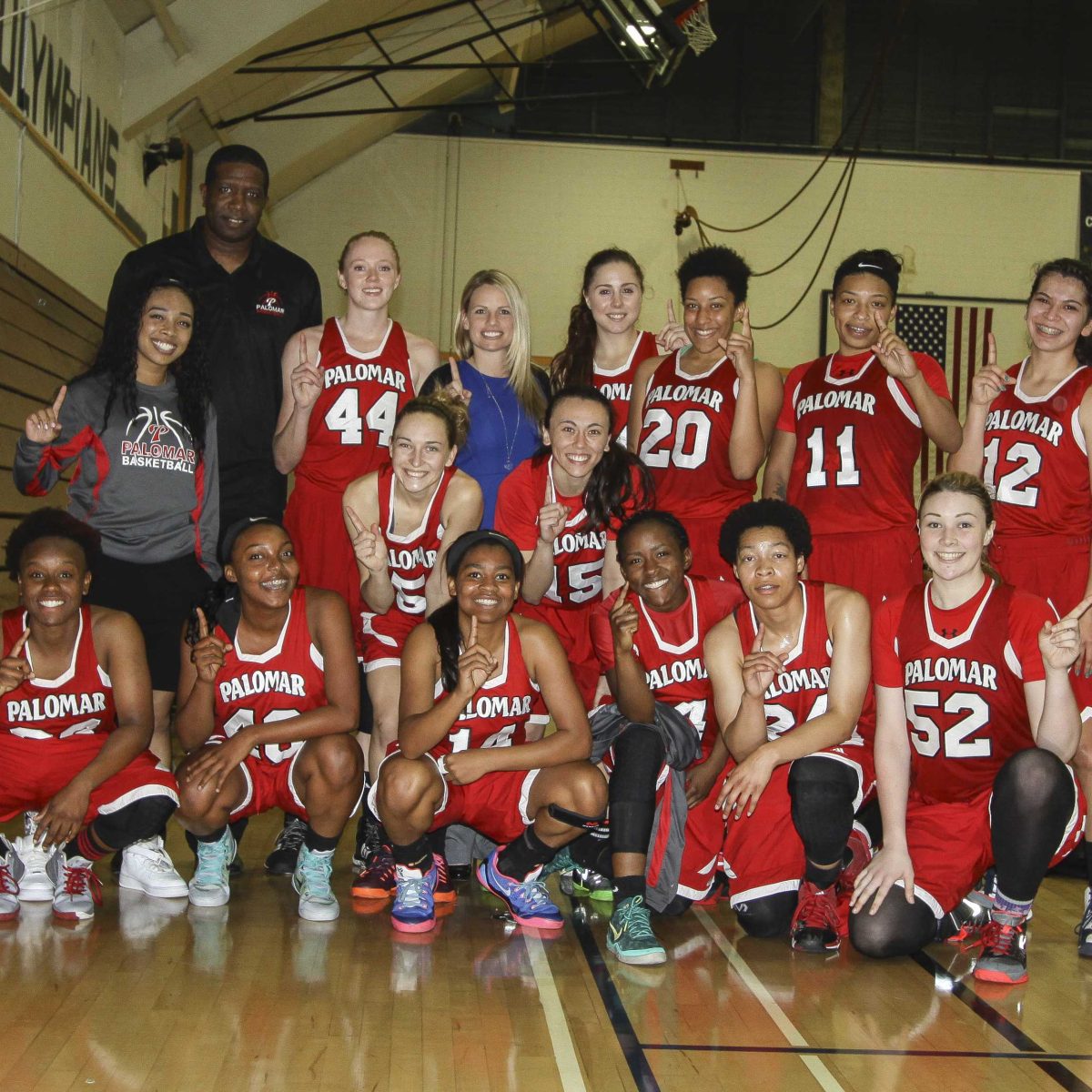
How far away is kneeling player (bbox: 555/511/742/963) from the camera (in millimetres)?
3701

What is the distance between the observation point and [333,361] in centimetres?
455

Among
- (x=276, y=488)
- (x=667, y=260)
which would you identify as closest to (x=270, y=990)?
(x=276, y=488)

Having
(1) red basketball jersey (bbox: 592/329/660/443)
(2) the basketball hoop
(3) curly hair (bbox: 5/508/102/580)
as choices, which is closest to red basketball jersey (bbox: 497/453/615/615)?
(1) red basketball jersey (bbox: 592/329/660/443)

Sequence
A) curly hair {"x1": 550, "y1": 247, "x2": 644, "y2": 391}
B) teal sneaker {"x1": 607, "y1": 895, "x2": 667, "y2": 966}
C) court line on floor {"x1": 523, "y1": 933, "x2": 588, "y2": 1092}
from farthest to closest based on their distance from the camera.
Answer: curly hair {"x1": 550, "y1": 247, "x2": 644, "y2": 391}, teal sneaker {"x1": 607, "y1": 895, "x2": 667, "y2": 966}, court line on floor {"x1": 523, "y1": 933, "x2": 588, "y2": 1092}

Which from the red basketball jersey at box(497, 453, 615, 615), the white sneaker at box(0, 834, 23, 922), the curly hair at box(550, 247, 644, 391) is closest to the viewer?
the white sneaker at box(0, 834, 23, 922)

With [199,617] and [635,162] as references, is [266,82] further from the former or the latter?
[199,617]

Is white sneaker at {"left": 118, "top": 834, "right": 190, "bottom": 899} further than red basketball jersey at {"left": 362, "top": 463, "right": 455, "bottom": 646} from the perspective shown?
No

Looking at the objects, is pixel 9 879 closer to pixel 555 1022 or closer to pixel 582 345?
pixel 555 1022

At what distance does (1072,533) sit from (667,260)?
371 inches

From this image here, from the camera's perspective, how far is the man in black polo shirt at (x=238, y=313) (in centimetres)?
455

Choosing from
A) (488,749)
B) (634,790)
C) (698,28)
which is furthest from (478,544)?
(698,28)

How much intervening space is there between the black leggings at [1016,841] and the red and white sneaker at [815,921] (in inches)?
4.6

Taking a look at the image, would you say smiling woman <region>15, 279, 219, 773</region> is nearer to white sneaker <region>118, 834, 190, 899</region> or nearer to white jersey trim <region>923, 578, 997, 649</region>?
white sneaker <region>118, 834, 190, 899</region>

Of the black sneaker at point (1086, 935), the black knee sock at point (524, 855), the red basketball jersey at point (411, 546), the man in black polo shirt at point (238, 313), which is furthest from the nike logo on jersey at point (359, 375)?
the black sneaker at point (1086, 935)
